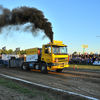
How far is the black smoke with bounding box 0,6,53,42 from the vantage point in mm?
16062

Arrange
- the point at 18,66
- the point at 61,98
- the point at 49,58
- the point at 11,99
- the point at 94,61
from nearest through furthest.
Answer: the point at 11,99, the point at 61,98, the point at 49,58, the point at 18,66, the point at 94,61

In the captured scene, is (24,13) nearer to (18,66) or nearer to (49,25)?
(49,25)

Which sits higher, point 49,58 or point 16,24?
point 16,24

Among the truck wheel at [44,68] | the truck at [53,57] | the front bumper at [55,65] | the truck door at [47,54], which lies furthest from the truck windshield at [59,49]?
the truck wheel at [44,68]

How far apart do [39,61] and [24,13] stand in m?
6.20

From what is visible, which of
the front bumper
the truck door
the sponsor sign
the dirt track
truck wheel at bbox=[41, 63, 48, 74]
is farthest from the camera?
the sponsor sign

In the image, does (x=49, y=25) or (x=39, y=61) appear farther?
(x=49, y=25)

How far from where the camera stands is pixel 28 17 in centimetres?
1644

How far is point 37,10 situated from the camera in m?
16.3

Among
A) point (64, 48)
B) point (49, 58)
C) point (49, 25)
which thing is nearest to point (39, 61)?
point (49, 58)

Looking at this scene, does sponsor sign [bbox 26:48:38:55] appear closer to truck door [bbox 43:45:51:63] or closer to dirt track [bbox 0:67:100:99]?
truck door [bbox 43:45:51:63]

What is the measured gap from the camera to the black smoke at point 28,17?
1606 cm

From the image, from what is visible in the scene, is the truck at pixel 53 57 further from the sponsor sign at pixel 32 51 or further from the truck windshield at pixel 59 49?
the sponsor sign at pixel 32 51

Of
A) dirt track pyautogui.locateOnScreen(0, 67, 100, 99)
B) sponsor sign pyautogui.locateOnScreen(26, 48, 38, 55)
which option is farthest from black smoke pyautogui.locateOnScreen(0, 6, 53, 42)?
dirt track pyautogui.locateOnScreen(0, 67, 100, 99)
